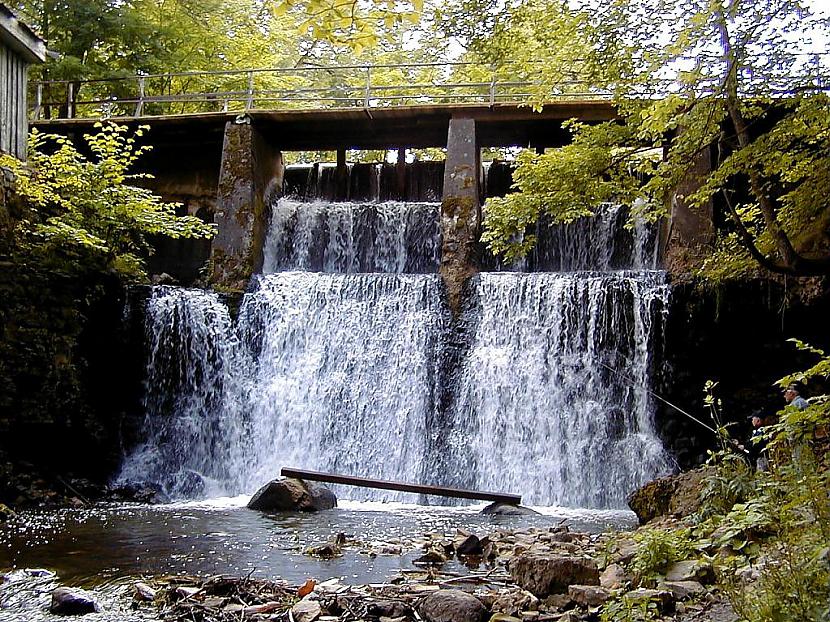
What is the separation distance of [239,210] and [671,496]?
440 inches

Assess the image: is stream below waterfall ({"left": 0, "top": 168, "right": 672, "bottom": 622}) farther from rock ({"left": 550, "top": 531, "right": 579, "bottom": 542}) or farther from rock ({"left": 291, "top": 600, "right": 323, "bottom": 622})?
rock ({"left": 291, "top": 600, "right": 323, "bottom": 622})

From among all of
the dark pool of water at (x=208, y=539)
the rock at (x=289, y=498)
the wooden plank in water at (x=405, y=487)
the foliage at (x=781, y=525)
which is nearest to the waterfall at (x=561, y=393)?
the dark pool of water at (x=208, y=539)

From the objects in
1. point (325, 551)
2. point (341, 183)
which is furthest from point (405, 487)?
point (341, 183)

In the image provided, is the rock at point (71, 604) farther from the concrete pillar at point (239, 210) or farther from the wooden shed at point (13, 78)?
the wooden shed at point (13, 78)

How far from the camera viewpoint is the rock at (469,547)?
700 cm

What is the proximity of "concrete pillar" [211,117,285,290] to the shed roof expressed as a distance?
376cm

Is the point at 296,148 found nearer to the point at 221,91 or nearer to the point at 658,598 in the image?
the point at 221,91

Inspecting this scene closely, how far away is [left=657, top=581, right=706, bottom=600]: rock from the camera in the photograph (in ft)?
14.5

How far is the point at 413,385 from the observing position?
44.7 feet

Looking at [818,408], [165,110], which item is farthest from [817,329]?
[165,110]

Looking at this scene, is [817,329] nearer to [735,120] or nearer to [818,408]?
[735,120]

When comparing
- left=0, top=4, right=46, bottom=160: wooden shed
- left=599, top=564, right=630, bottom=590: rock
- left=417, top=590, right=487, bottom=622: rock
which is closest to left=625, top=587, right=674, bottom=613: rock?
left=599, top=564, right=630, bottom=590: rock

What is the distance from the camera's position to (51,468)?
1230 cm

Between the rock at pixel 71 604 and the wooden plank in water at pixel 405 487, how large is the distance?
4.91m
